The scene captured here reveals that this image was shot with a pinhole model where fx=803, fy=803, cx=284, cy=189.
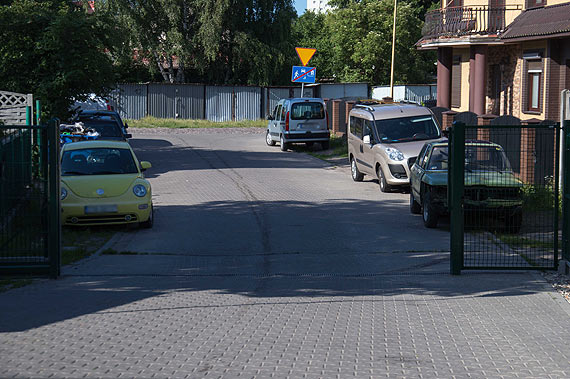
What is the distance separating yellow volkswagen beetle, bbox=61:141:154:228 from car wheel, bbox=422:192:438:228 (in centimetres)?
476

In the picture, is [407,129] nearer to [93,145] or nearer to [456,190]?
[93,145]

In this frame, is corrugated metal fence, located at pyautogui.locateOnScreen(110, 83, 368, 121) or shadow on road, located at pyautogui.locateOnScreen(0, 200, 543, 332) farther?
corrugated metal fence, located at pyautogui.locateOnScreen(110, 83, 368, 121)

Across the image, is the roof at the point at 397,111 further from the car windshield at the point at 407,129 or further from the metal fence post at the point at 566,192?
the metal fence post at the point at 566,192

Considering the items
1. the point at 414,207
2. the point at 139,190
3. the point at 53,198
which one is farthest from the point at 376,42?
the point at 53,198

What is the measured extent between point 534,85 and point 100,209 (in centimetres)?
1766

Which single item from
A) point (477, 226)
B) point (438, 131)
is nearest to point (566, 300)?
point (477, 226)

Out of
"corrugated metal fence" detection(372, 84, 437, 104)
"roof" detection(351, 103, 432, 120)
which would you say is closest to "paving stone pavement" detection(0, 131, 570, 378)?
"roof" detection(351, 103, 432, 120)

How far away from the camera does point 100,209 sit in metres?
13.1

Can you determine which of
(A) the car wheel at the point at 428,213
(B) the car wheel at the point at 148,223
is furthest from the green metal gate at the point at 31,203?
(A) the car wheel at the point at 428,213

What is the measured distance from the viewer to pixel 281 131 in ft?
100

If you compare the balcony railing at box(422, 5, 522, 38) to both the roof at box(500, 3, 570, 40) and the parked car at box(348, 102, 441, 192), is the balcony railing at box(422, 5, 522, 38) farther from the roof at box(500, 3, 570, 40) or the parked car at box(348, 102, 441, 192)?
the parked car at box(348, 102, 441, 192)

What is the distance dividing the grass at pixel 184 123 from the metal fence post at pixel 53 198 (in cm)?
3315

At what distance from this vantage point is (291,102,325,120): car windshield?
97.6 feet

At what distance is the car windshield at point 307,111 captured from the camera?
97.6 ft
